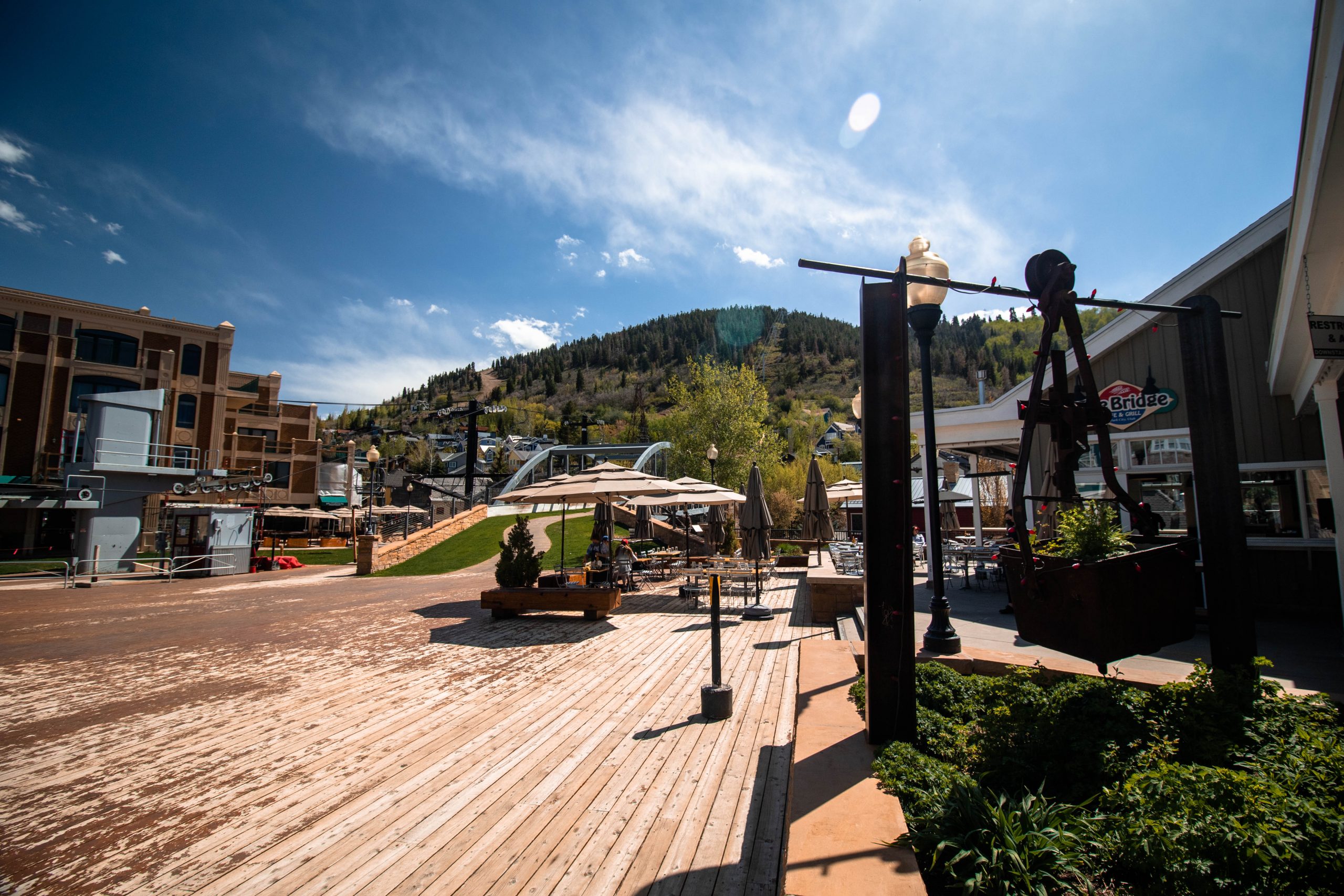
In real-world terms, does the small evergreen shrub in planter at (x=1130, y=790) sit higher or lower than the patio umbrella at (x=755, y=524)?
lower

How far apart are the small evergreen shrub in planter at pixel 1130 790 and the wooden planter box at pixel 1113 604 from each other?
487 mm

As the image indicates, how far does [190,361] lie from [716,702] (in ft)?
127

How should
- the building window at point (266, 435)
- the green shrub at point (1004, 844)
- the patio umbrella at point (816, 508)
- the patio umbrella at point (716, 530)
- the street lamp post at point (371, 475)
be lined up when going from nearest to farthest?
the green shrub at point (1004, 844), the patio umbrella at point (816, 508), the patio umbrella at point (716, 530), the street lamp post at point (371, 475), the building window at point (266, 435)

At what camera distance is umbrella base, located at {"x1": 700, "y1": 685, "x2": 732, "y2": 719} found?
4.89 metres

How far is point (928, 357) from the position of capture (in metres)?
5.88

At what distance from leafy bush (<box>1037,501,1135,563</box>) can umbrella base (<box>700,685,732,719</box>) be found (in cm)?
279

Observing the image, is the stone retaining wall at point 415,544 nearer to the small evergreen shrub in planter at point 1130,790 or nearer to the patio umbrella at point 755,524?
the patio umbrella at point 755,524

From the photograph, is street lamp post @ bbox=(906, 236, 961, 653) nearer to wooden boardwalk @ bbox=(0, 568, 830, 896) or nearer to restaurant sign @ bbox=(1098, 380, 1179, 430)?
wooden boardwalk @ bbox=(0, 568, 830, 896)

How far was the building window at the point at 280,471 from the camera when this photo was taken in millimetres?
41250

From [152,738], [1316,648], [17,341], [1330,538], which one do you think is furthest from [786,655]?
[17,341]

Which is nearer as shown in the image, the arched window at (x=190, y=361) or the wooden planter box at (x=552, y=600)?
the wooden planter box at (x=552, y=600)

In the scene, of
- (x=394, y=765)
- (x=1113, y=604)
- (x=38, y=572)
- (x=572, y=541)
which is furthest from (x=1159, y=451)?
(x=38, y=572)

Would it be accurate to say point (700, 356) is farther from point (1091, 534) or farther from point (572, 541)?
point (1091, 534)

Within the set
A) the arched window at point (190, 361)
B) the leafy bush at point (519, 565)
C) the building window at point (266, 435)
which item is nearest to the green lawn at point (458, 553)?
the leafy bush at point (519, 565)
